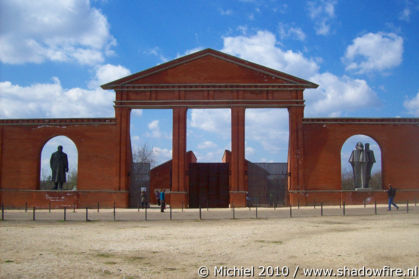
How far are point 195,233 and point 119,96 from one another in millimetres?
19524

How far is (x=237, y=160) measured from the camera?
113 feet

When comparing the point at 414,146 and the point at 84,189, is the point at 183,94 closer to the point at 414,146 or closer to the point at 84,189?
the point at 84,189

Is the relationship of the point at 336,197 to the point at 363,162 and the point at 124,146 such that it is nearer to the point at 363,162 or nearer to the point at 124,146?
the point at 363,162

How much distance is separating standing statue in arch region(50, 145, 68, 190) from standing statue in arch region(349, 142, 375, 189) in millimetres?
21936

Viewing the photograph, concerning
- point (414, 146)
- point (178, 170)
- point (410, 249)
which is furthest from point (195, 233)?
point (414, 146)

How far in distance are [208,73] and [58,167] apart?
13.4m

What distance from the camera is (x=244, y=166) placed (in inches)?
1368

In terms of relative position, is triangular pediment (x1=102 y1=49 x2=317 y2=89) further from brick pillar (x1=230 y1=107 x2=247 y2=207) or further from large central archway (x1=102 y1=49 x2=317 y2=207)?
brick pillar (x1=230 y1=107 x2=247 y2=207)

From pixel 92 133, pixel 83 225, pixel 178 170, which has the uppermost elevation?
pixel 92 133

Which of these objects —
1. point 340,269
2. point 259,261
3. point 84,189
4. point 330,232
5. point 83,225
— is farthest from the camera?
point 84,189

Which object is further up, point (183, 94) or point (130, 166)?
point (183, 94)

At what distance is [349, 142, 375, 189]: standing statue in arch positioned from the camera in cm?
3412

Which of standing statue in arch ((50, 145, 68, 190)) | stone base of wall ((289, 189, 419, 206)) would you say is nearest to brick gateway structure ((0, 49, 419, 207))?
stone base of wall ((289, 189, 419, 206))

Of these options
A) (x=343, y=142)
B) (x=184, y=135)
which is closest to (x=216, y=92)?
(x=184, y=135)
